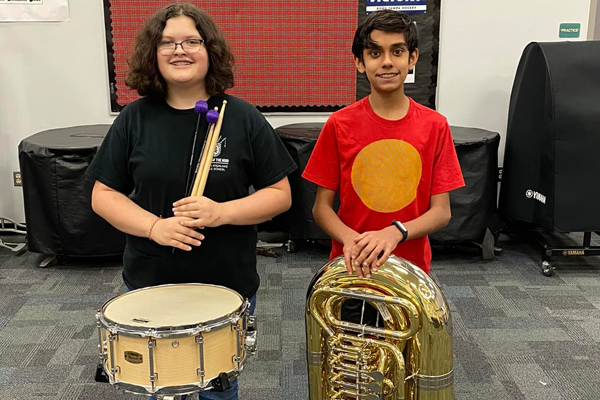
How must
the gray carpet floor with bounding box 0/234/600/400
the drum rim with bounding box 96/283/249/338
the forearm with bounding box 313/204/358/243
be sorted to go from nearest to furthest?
the drum rim with bounding box 96/283/249/338, the forearm with bounding box 313/204/358/243, the gray carpet floor with bounding box 0/234/600/400

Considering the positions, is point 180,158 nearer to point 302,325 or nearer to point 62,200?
point 302,325

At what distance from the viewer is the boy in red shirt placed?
55.1 inches

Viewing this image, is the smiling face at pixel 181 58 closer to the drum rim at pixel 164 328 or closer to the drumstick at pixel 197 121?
the drumstick at pixel 197 121

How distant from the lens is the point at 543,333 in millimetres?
2512

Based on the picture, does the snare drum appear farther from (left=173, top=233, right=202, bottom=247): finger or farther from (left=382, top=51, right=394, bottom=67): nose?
(left=382, top=51, right=394, bottom=67): nose

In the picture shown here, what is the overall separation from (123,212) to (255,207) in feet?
0.98

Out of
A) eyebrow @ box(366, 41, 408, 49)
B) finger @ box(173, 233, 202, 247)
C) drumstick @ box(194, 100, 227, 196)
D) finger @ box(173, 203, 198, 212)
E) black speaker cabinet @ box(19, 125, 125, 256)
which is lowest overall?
black speaker cabinet @ box(19, 125, 125, 256)

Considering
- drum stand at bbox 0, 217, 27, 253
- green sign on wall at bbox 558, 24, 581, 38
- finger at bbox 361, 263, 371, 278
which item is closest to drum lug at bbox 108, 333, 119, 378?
finger at bbox 361, 263, 371, 278

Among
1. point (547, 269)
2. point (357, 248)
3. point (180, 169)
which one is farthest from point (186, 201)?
point (547, 269)

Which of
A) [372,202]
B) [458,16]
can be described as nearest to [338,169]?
[372,202]

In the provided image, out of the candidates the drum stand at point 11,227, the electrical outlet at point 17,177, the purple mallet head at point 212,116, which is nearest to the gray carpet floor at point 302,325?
the drum stand at point 11,227

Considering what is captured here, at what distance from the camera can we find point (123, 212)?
1319 mm

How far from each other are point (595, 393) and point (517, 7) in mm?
2398

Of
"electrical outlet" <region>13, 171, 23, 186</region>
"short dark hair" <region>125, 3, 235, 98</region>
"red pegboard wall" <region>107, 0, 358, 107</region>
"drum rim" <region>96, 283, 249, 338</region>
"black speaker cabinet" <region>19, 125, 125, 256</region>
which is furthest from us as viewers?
"electrical outlet" <region>13, 171, 23, 186</region>
